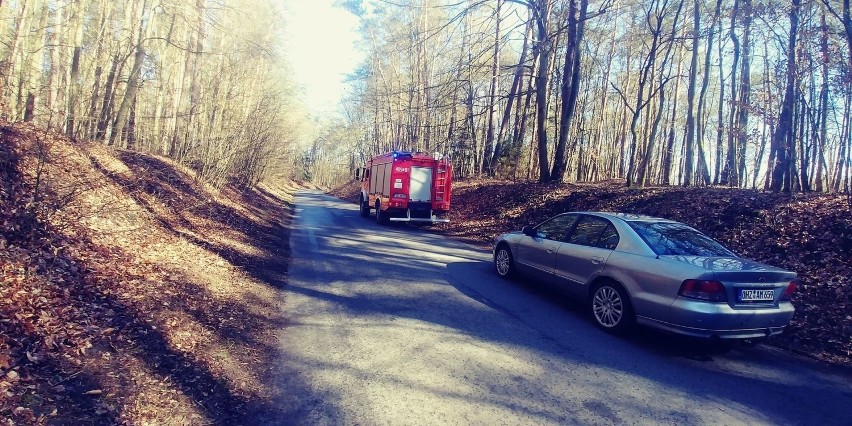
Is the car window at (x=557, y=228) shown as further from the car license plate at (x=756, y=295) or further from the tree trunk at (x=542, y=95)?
the tree trunk at (x=542, y=95)

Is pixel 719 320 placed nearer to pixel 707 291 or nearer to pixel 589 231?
pixel 707 291

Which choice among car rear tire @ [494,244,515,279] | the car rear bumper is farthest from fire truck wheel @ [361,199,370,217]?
Answer: the car rear bumper

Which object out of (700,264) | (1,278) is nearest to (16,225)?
(1,278)

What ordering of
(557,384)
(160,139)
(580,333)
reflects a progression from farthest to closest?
(160,139) → (580,333) → (557,384)

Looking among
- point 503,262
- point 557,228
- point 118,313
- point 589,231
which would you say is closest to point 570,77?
point 503,262

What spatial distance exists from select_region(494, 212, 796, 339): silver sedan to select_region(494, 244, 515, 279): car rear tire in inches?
41.6

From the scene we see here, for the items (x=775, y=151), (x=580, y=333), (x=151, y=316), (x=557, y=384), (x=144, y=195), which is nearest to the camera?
(x=557, y=384)

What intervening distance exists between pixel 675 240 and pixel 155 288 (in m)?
6.61

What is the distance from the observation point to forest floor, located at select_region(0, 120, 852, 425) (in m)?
3.65

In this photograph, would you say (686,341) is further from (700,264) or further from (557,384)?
(557,384)

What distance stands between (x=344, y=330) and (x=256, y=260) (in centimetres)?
437

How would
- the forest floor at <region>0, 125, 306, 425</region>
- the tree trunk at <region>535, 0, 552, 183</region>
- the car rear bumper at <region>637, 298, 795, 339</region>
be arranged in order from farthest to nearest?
the tree trunk at <region>535, 0, 552, 183</region>
the car rear bumper at <region>637, 298, 795, 339</region>
the forest floor at <region>0, 125, 306, 425</region>

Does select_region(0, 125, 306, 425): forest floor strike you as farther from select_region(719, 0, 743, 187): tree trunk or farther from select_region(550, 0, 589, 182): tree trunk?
select_region(719, 0, 743, 187): tree trunk

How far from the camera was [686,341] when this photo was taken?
595 centimetres
